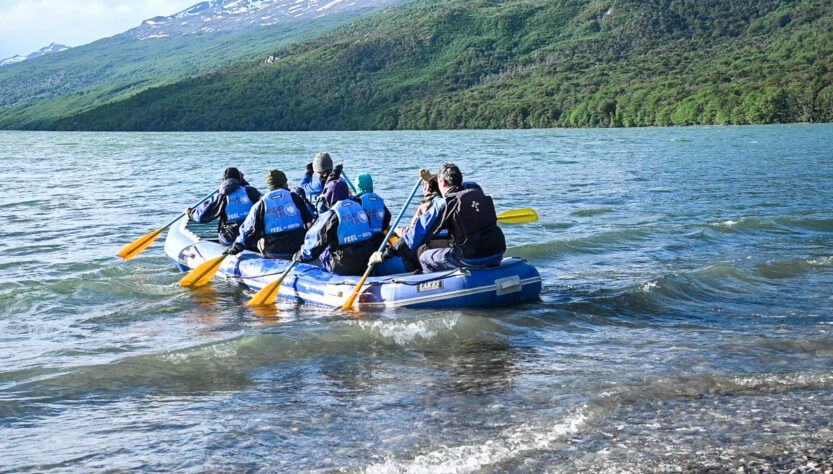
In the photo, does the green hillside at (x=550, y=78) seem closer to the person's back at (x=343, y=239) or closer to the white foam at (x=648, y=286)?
the white foam at (x=648, y=286)

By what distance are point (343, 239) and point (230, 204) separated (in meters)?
3.14

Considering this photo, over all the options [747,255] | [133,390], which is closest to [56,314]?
[133,390]

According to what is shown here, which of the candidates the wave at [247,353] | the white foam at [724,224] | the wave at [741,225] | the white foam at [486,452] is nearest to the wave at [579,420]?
the white foam at [486,452]

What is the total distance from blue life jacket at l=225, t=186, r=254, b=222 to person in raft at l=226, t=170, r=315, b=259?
1030mm

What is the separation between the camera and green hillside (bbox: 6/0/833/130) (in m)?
107

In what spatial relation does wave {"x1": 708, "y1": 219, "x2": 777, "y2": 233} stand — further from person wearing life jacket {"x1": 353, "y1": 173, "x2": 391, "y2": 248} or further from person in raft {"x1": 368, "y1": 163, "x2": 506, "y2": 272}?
person wearing life jacket {"x1": 353, "y1": 173, "x2": 391, "y2": 248}

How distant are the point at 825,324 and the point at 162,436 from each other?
22.6 feet

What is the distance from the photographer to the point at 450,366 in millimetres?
8086

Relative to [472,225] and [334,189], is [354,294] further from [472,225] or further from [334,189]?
[334,189]

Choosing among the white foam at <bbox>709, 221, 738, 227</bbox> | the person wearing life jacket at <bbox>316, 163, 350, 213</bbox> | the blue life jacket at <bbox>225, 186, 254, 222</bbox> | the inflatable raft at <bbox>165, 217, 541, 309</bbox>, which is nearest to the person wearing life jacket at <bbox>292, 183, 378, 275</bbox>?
the inflatable raft at <bbox>165, 217, 541, 309</bbox>

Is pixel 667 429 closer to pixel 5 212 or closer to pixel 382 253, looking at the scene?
pixel 382 253

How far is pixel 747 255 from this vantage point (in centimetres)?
1446

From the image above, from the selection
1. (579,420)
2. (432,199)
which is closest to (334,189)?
(432,199)

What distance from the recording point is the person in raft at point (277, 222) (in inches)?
478
